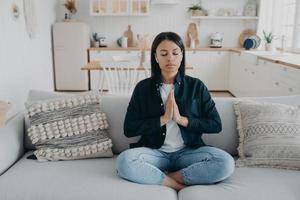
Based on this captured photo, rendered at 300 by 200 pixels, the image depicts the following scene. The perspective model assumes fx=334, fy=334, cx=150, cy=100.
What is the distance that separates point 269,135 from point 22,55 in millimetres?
3219

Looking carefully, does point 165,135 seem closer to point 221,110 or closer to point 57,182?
point 221,110

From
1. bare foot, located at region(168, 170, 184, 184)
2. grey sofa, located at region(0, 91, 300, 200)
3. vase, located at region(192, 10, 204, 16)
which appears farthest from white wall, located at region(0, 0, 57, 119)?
vase, located at region(192, 10, 204, 16)

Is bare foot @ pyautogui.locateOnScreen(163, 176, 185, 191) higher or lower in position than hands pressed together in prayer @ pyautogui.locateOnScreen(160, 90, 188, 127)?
lower

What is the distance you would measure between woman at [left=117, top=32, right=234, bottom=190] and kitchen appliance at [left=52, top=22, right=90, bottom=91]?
414 cm

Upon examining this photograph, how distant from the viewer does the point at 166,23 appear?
6426mm

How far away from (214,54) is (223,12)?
0.88m

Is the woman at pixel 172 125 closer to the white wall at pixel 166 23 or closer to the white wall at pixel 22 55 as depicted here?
the white wall at pixel 22 55

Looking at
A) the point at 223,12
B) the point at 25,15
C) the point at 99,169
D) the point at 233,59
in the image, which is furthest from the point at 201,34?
the point at 99,169

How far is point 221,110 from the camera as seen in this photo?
6.70 feet

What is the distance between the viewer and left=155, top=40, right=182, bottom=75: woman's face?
182 cm

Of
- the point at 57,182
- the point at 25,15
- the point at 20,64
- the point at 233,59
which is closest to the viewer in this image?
the point at 57,182

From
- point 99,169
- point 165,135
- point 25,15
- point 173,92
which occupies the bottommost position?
point 99,169

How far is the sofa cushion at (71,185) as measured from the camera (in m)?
1.50

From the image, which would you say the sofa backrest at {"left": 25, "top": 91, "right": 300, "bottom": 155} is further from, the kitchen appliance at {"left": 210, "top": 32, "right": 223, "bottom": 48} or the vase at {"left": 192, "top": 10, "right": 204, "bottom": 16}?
the vase at {"left": 192, "top": 10, "right": 204, "bottom": 16}
